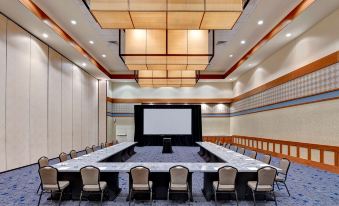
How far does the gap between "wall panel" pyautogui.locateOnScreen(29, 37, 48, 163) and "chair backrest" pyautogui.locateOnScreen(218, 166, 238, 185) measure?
24.8 ft

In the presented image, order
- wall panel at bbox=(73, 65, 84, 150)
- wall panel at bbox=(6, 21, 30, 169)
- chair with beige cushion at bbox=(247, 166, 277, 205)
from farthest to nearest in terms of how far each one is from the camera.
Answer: wall panel at bbox=(73, 65, 84, 150), wall panel at bbox=(6, 21, 30, 169), chair with beige cushion at bbox=(247, 166, 277, 205)

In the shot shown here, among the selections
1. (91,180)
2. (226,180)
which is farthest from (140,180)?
(226,180)

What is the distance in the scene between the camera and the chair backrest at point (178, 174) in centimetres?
498

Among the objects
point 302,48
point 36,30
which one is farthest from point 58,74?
point 302,48

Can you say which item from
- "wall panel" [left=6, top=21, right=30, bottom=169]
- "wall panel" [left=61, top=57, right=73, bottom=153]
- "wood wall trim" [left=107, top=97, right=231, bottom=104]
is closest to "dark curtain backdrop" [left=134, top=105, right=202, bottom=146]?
"wood wall trim" [left=107, top=97, right=231, bottom=104]

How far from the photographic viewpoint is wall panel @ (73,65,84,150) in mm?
13672

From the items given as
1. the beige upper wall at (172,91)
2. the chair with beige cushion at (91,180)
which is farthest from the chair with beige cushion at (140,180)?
the beige upper wall at (172,91)

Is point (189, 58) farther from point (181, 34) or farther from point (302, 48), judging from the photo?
point (302, 48)

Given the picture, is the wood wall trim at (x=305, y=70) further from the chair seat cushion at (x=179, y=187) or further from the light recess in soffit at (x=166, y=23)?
the chair seat cushion at (x=179, y=187)

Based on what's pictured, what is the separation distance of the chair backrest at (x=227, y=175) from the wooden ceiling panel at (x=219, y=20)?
3.46 meters

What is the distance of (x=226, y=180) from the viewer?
4.95 meters

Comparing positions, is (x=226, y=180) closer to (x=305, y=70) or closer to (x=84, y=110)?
(x=305, y=70)

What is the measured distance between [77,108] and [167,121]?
751cm

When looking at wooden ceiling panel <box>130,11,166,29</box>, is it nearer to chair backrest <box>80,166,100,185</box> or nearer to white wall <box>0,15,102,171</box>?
chair backrest <box>80,166,100,185</box>
